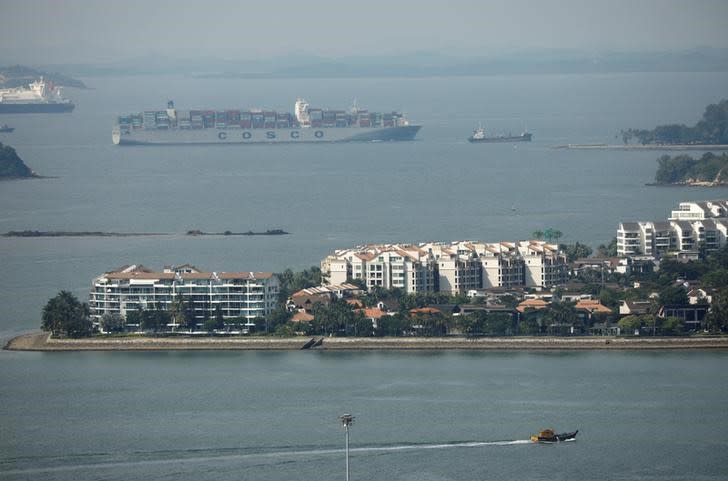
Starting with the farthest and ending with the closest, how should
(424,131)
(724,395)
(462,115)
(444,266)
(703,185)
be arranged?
1. (462,115)
2. (424,131)
3. (703,185)
4. (444,266)
5. (724,395)

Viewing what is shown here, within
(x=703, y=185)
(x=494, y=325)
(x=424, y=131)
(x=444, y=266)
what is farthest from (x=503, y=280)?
(x=424, y=131)

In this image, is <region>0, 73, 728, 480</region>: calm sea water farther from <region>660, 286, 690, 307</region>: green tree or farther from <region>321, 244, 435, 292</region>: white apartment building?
<region>321, 244, 435, 292</region>: white apartment building

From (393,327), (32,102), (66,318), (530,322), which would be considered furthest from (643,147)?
(32,102)

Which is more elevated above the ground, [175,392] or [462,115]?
[462,115]

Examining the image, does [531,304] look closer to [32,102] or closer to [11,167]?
[11,167]

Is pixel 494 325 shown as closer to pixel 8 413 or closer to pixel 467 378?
pixel 467 378

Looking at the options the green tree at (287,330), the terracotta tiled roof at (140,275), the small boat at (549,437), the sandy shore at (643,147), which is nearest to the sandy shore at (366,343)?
the green tree at (287,330)

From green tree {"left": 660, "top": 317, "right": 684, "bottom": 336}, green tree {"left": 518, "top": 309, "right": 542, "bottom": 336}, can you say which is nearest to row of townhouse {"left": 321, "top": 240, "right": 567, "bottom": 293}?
green tree {"left": 518, "top": 309, "right": 542, "bottom": 336}

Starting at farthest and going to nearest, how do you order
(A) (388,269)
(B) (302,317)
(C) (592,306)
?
(A) (388,269) < (C) (592,306) < (B) (302,317)
